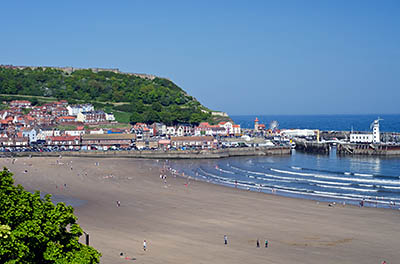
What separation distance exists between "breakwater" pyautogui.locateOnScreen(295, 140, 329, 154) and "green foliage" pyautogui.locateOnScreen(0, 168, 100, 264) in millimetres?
76589

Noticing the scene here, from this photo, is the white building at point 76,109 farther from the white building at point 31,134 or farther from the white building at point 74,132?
the white building at point 31,134

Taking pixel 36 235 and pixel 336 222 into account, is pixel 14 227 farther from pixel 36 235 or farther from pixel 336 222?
pixel 336 222

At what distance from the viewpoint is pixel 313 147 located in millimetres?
94438

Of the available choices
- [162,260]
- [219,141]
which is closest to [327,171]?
[219,141]

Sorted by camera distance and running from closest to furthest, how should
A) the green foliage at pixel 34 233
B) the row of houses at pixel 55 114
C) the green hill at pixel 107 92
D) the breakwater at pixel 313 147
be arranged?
the green foliage at pixel 34 233, the breakwater at pixel 313 147, the row of houses at pixel 55 114, the green hill at pixel 107 92

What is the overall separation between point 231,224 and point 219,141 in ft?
207

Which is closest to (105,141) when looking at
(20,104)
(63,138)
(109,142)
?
(109,142)

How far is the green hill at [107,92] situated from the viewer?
415 ft

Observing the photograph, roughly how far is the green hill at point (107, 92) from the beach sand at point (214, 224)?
2777 inches

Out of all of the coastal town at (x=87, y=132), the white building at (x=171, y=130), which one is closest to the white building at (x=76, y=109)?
the coastal town at (x=87, y=132)

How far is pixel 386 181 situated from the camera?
5472 cm

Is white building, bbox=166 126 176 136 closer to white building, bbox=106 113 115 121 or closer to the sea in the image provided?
white building, bbox=106 113 115 121

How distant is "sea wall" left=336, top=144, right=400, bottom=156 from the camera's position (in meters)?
84.2

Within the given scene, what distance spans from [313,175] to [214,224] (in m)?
27.9
